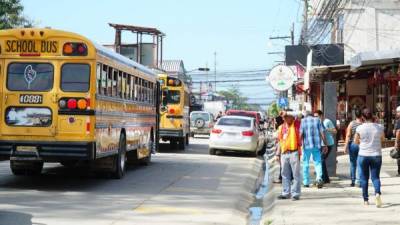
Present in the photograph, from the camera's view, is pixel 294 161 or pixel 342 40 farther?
pixel 342 40

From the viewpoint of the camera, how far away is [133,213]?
10.5m

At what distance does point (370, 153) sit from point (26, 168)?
8140 mm

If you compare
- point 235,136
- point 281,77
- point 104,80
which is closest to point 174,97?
point 235,136

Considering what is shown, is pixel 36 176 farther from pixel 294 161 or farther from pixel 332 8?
pixel 332 8

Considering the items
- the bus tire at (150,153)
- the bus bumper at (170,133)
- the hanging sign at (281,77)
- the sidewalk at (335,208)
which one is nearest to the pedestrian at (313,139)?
the sidewalk at (335,208)

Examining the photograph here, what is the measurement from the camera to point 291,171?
486 inches

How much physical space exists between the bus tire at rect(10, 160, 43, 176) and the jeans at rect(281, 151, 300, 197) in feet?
19.4

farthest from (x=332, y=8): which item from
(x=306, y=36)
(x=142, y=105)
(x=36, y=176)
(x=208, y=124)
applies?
(x=36, y=176)

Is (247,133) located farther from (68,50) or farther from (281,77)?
(68,50)

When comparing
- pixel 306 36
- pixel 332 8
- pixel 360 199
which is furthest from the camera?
pixel 306 36

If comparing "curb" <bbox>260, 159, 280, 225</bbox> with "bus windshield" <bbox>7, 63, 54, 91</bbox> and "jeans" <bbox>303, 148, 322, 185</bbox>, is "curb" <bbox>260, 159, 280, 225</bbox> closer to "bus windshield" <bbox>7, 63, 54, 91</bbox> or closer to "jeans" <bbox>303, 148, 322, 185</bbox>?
"jeans" <bbox>303, 148, 322, 185</bbox>

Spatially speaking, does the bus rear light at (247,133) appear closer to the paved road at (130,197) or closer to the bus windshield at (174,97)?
the bus windshield at (174,97)

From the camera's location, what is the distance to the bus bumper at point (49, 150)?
1252 cm

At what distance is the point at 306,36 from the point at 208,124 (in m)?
10.7
